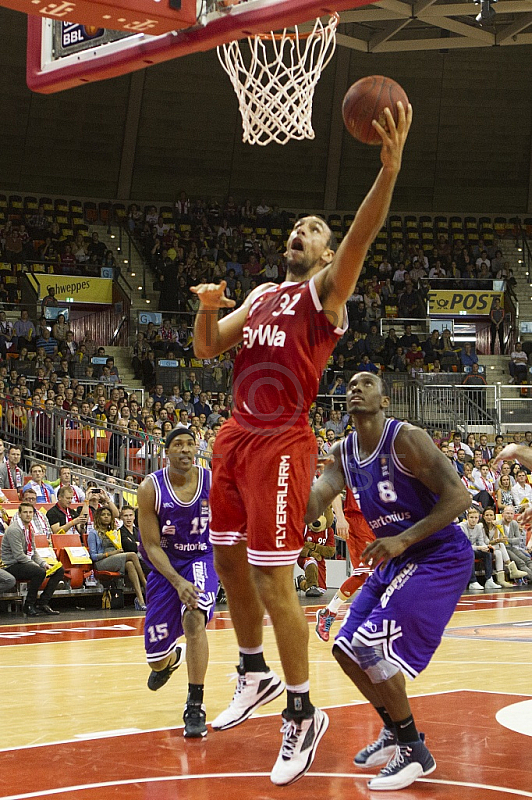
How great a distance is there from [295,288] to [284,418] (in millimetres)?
578

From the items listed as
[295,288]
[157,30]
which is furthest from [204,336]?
[157,30]

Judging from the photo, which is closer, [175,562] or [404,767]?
[404,767]

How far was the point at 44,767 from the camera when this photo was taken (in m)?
4.48

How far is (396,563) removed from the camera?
4633 mm

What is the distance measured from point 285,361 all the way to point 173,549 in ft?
7.24

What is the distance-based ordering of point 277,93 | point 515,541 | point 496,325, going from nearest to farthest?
point 277,93, point 515,541, point 496,325

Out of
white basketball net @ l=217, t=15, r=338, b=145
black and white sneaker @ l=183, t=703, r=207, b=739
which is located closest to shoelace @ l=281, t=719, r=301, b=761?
black and white sneaker @ l=183, t=703, r=207, b=739

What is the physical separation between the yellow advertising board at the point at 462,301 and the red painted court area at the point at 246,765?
2191cm

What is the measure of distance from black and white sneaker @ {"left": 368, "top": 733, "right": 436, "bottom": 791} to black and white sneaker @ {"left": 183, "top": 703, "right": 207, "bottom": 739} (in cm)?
120

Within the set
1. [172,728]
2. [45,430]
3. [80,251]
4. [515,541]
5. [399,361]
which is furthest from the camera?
[80,251]

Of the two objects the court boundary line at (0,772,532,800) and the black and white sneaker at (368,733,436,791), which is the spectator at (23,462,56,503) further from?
the black and white sneaker at (368,733,436,791)

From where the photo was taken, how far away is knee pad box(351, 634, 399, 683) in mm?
4230

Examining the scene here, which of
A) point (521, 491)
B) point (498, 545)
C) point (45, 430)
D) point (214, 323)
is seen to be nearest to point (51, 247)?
point (45, 430)

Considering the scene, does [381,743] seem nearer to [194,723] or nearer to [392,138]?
[194,723]
